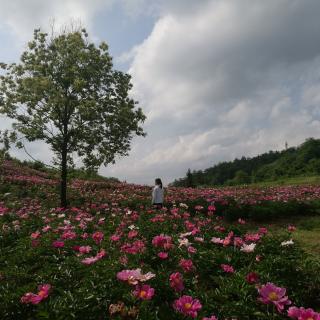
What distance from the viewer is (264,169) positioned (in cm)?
8019

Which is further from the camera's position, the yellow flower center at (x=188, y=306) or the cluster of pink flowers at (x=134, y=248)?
the cluster of pink flowers at (x=134, y=248)

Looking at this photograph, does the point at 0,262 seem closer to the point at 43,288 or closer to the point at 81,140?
the point at 43,288

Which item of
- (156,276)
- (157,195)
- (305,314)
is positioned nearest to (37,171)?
(157,195)

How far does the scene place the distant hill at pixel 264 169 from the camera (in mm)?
54625

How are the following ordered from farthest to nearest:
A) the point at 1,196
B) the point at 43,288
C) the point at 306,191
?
the point at 306,191
the point at 1,196
the point at 43,288

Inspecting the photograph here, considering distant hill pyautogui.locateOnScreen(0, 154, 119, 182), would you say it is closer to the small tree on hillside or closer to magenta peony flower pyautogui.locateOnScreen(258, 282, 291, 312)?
the small tree on hillside

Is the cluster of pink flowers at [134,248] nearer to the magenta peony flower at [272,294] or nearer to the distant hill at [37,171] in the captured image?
the magenta peony flower at [272,294]

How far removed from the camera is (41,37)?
61.1 ft

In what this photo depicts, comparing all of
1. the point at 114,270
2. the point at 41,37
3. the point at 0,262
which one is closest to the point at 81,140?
the point at 41,37

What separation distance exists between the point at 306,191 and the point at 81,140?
1200 centimetres

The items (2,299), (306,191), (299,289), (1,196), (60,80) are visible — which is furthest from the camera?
(306,191)

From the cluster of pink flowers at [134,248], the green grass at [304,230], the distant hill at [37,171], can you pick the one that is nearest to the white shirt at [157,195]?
the green grass at [304,230]

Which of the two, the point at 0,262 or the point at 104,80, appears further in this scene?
the point at 104,80

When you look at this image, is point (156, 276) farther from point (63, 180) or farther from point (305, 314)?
point (63, 180)
